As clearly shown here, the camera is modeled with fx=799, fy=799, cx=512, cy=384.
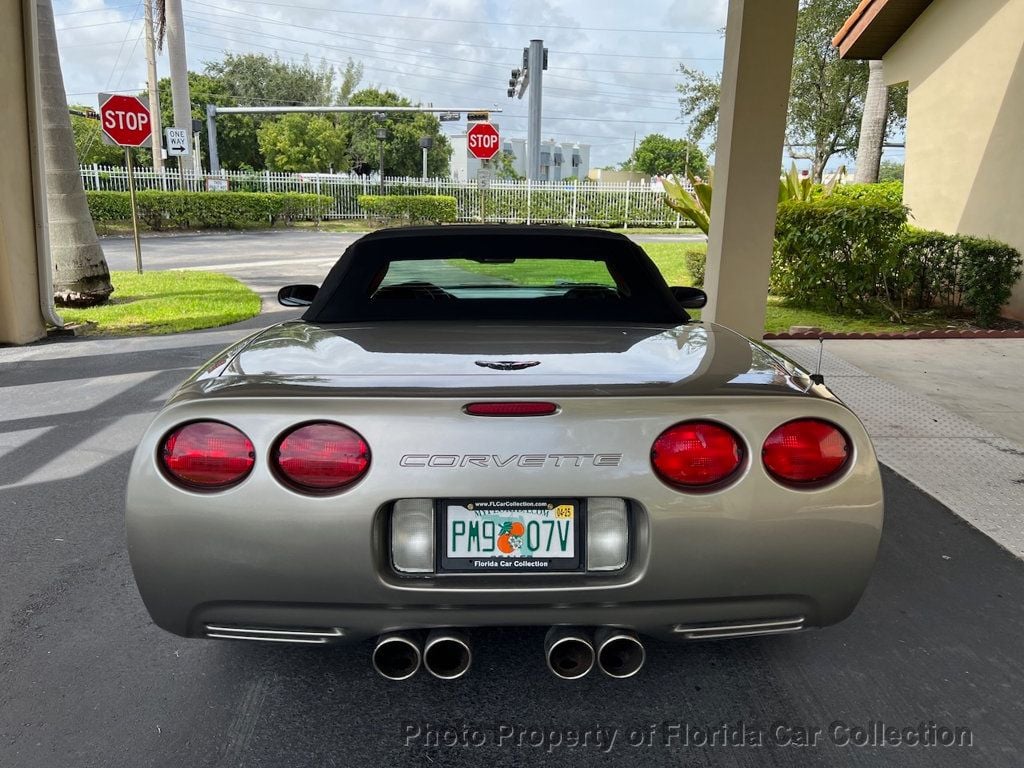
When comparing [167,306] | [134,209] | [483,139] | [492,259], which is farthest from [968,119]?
[483,139]

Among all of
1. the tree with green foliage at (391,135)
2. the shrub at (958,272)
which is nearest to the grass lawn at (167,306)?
the shrub at (958,272)

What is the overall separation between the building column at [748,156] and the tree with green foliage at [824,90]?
1885cm

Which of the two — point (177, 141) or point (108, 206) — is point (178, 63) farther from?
point (108, 206)

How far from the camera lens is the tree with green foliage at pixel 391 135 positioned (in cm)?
5747

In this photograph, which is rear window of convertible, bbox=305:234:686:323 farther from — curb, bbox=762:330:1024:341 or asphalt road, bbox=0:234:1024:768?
curb, bbox=762:330:1024:341

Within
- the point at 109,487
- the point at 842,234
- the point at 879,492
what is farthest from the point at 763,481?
the point at 842,234

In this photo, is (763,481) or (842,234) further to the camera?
(842,234)

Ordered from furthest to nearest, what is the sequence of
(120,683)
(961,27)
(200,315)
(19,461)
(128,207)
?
(128,207), (961,27), (200,315), (19,461), (120,683)

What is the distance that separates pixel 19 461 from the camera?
4.69 metres

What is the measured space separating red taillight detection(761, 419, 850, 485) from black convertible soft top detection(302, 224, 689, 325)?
3.42ft

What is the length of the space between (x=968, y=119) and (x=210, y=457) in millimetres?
12472

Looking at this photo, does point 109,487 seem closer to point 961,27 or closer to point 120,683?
point 120,683

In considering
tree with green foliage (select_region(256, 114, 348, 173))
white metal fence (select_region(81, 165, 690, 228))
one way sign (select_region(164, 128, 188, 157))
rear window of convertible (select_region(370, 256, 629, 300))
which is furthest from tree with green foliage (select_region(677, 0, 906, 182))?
tree with green foliage (select_region(256, 114, 348, 173))

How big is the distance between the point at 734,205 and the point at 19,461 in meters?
5.88
